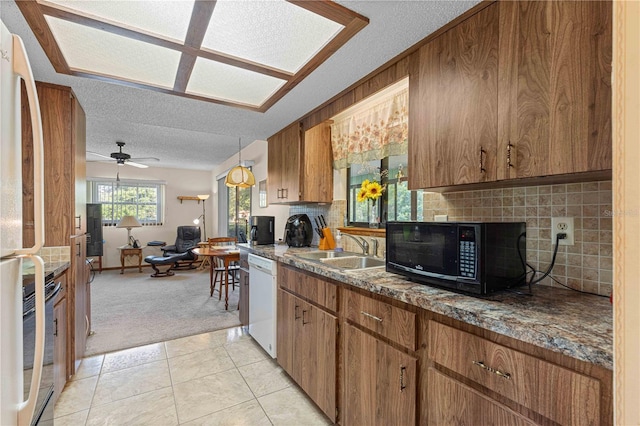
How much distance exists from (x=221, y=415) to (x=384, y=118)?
228cm

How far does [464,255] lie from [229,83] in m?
1.83

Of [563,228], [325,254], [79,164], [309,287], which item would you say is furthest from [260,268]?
[563,228]

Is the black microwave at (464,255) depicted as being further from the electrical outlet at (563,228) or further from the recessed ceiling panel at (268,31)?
the recessed ceiling panel at (268,31)

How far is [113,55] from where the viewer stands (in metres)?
1.67

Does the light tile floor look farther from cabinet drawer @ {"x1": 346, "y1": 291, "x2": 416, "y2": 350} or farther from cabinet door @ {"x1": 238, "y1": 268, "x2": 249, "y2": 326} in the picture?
cabinet drawer @ {"x1": 346, "y1": 291, "x2": 416, "y2": 350}

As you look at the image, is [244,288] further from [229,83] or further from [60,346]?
[229,83]

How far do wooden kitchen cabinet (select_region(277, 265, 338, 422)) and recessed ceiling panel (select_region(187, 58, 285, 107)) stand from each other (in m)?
1.33

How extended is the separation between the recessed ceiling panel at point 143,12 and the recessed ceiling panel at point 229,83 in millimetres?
317

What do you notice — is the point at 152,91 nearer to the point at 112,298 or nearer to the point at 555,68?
the point at 555,68

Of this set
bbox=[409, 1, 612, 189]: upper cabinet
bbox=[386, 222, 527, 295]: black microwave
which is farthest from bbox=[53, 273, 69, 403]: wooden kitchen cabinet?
bbox=[409, 1, 612, 189]: upper cabinet

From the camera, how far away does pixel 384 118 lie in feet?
7.09

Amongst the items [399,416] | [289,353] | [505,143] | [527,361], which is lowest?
[289,353]

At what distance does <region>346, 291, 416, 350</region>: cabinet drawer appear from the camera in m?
1.18

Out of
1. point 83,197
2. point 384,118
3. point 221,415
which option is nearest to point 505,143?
point 384,118
